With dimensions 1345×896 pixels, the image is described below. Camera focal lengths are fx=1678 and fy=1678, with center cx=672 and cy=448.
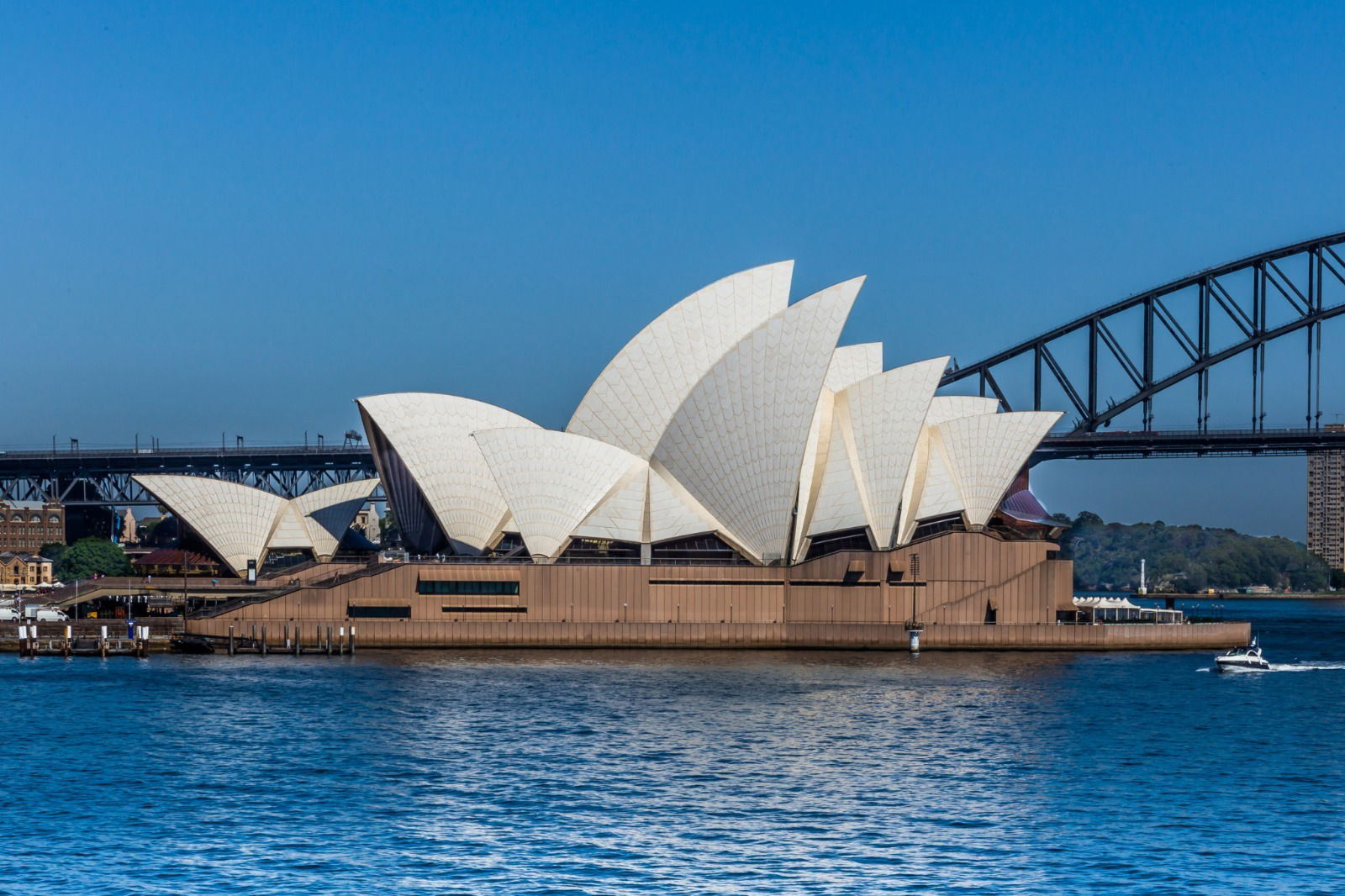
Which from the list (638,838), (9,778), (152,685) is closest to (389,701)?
(152,685)

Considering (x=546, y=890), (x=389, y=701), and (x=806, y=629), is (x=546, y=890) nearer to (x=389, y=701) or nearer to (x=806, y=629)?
(x=389, y=701)

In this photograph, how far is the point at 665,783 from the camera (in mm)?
33562

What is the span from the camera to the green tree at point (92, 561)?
363 ft

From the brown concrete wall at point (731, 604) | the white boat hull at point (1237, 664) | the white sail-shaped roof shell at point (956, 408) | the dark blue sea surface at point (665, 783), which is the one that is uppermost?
the white sail-shaped roof shell at point (956, 408)

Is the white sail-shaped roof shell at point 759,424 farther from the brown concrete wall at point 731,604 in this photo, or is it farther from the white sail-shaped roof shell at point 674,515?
the brown concrete wall at point 731,604

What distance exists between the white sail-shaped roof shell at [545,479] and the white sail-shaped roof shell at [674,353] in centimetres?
234

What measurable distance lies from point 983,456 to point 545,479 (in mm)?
18116

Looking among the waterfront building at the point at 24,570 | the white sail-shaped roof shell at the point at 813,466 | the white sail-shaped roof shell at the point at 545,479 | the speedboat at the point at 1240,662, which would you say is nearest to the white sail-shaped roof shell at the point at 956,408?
the white sail-shaped roof shell at the point at 813,466

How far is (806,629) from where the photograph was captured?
64.8 metres

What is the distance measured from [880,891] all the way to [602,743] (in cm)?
1383

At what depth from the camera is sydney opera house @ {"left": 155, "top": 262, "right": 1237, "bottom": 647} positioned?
6462cm

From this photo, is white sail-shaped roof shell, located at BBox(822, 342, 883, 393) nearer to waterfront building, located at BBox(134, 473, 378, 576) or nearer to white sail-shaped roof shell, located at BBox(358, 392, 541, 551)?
white sail-shaped roof shell, located at BBox(358, 392, 541, 551)

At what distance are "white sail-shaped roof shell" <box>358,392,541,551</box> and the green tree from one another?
4442 cm

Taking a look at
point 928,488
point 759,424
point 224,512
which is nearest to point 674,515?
point 759,424
